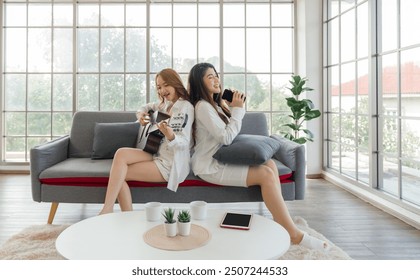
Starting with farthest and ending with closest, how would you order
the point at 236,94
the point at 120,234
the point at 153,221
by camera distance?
the point at 236,94 → the point at 153,221 → the point at 120,234

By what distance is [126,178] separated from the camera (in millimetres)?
2398

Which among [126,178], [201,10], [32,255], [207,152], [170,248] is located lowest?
[32,255]

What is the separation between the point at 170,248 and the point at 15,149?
4.52 m

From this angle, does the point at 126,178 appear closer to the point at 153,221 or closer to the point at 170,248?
the point at 153,221

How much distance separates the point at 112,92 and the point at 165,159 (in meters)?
2.89

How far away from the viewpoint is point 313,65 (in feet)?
15.3

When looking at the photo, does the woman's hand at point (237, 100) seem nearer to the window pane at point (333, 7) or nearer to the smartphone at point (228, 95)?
the smartphone at point (228, 95)

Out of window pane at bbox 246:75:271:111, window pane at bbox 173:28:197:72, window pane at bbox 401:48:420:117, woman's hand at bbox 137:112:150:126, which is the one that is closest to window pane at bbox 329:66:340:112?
window pane at bbox 246:75:271:111

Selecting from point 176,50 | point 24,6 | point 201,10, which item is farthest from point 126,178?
point 24,6

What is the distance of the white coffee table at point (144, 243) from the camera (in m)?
1.29

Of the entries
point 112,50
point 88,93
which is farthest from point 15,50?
point 112,50

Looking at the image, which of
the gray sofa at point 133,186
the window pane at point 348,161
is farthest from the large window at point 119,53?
the gray sofa at point 133,186

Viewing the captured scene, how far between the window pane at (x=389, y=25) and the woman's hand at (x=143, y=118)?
2.25 m

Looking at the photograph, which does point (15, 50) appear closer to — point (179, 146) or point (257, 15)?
point (257, 15)
